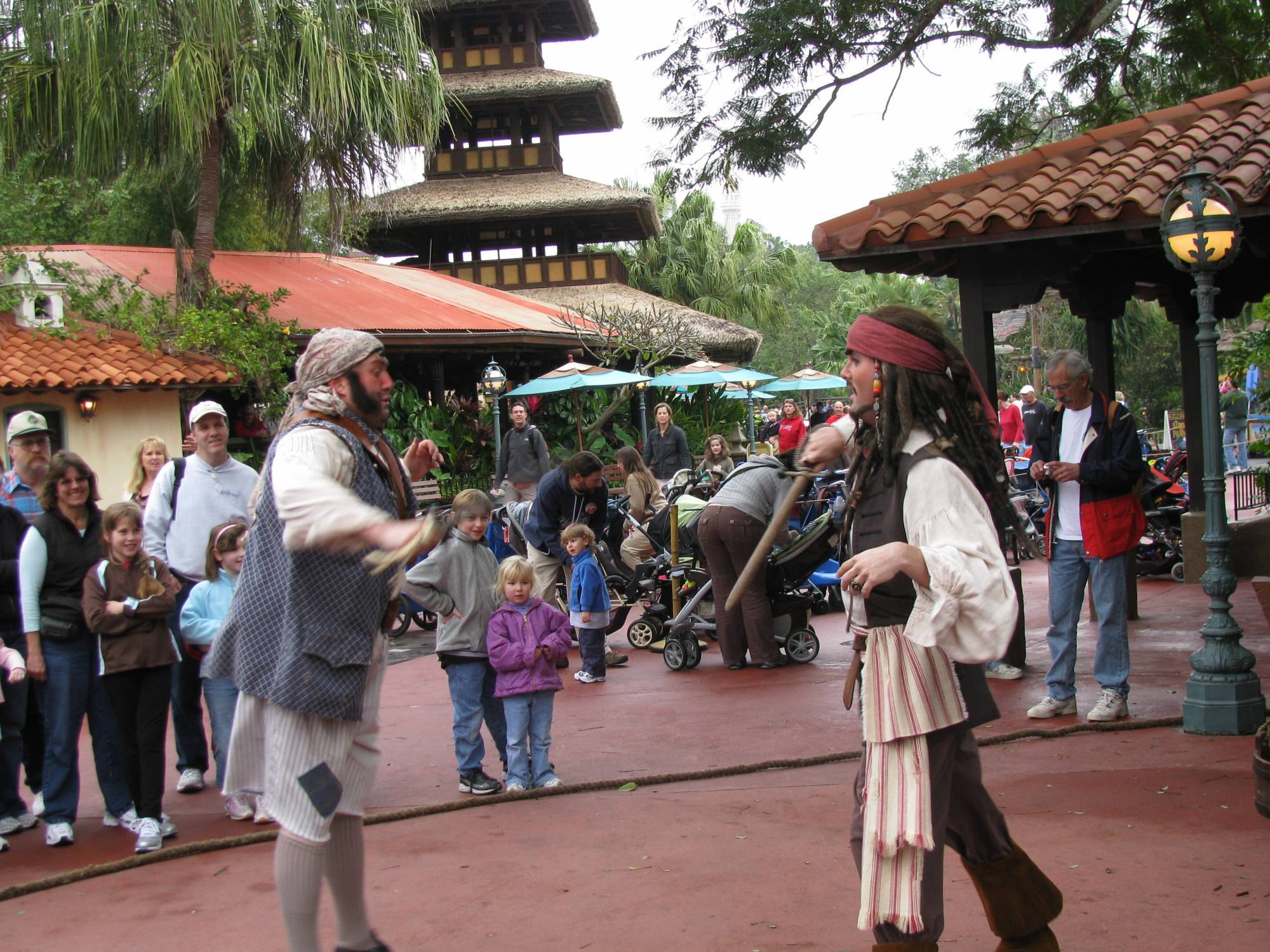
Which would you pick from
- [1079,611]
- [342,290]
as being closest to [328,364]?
[1079,611]

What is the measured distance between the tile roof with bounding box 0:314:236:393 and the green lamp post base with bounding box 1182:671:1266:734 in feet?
44.1

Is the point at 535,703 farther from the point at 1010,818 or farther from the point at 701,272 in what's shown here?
the point at 701,272

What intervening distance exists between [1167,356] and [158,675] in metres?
43.8

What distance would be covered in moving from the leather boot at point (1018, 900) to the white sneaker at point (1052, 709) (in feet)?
11.6

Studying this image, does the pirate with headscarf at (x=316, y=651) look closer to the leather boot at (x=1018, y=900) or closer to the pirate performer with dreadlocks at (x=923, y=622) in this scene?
the pirate performer with dreadlocks at (x=923, y=622)

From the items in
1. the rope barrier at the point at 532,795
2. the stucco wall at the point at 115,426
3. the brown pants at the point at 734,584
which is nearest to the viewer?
the rope barrier at the point at 532,795

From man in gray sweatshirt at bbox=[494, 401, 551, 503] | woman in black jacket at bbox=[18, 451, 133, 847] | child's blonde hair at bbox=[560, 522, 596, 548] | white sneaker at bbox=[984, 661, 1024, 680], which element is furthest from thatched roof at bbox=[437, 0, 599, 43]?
woman in black jacket at bbox=[18, 451, 133, 847]

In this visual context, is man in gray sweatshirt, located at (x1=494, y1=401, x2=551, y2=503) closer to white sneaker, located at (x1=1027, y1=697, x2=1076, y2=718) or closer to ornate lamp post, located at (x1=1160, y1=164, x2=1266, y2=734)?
white sneaker, located at (x1=1027, y1=697, x2=1076, y2=718)

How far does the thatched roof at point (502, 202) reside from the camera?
29719 mm

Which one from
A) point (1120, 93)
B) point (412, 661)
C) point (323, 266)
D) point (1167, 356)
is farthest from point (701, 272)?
point (412, 661)

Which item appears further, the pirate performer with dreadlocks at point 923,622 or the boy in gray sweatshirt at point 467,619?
the boy in gray sweatshirt at point 467,619

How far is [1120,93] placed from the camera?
1408cm

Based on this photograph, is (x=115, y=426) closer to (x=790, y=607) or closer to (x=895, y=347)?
(x=790, y=607)

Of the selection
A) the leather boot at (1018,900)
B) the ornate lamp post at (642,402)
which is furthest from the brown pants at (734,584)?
the ornate lamp post at (642,402)
